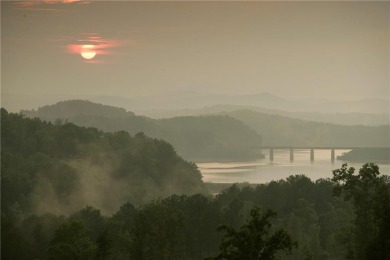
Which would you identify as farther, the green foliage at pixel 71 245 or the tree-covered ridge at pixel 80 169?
the tree-covered ridge at pixel 80 169

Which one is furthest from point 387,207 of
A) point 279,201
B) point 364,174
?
point 279,201

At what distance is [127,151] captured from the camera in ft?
397

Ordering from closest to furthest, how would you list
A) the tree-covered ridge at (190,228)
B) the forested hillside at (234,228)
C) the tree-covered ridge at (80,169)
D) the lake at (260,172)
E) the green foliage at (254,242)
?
the green foliage at (254,242) < the forested hillside at (234,228) < the tree-covered ridge at (190,228) < the tree-covered ridge at (80,169) < the lake at (260,172)

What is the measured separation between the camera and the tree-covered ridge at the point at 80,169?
91.9 meters

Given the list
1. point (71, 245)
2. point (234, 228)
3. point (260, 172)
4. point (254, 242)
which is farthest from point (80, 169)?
point (254, 242)

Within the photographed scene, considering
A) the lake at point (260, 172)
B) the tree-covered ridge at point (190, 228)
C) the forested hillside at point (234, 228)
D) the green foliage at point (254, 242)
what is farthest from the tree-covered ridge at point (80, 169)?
the green foliage at point (254, 242)

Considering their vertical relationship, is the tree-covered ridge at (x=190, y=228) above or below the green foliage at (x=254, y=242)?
below

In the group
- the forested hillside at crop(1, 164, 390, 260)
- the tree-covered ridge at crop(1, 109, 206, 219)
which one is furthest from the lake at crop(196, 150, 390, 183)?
the forested hillside at crop(1, 164, 390, 260)

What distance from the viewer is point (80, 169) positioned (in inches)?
4252

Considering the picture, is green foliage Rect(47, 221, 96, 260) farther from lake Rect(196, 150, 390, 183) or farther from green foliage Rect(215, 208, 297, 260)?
lake Rect(196, 150, 390, 183)

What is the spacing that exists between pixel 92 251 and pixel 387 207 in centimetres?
1375

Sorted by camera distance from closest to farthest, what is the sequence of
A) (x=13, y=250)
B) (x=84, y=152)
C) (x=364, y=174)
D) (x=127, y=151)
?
(x=364, y=174) → (x=13, y=250) → (x=84, y=152) → (x=127, y=151)

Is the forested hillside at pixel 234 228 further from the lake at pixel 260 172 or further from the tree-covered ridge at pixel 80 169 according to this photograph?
the lake at pixel 260 172

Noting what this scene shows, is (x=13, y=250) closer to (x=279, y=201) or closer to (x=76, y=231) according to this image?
(x=76, y=231)
